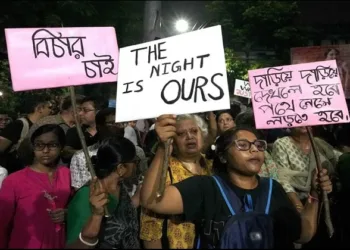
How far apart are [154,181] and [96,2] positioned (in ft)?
44.9

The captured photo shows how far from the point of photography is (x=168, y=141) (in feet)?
7.26

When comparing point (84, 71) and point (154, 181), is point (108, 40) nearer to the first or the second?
point (84, 71)

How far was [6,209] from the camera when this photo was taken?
282 centimetres

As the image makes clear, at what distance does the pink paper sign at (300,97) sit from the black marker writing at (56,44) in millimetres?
1358

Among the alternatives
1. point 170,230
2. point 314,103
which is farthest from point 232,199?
point 314,103

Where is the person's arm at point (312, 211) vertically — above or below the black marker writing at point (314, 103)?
below

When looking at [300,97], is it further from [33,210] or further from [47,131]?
[33,210]

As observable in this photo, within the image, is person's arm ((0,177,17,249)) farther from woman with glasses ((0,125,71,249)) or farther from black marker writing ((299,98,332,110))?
black marker writing ((299,98,332,110))

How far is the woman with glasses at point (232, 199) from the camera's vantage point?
7.47 feet

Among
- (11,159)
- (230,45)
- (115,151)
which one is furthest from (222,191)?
(230,45)

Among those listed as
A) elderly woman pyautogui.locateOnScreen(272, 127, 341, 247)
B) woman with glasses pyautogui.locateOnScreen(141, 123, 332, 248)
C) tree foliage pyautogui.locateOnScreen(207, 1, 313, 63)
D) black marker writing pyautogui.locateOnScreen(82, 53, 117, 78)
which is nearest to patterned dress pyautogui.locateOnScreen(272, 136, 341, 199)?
elderly woman pyautogui.locateOnScreen(272, 127, 341, 247)

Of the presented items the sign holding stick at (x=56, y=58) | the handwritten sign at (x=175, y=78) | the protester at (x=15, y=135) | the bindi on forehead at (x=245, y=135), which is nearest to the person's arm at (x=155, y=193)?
the handwritten sign at (x=175, y=78)

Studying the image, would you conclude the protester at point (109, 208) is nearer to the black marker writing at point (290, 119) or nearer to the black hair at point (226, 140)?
the black hair at point (226, 140)

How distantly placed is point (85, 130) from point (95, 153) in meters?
0.80
